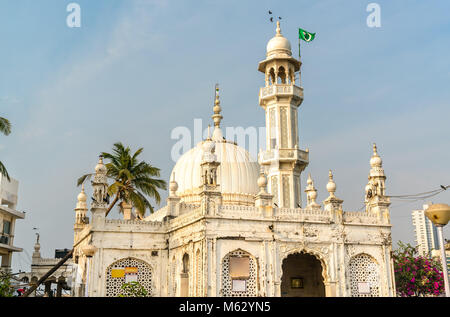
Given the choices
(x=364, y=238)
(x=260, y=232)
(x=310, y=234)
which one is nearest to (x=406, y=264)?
(x=364, y=238)

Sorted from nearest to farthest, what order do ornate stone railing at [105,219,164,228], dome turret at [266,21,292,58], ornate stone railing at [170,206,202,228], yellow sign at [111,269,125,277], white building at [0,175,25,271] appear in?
1. ornate stone railing at [170,206,202,228]
2. yellow sign at [111,269,125,277]
3. ornate stone railing at [105,219,164,228]
4. dome turret at [266,21,292,58]
5. white building at [0,175,25,271]

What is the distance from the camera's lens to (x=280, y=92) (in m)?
34.8

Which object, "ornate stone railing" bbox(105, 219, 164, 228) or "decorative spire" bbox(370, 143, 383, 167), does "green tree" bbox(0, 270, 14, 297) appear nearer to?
"ornate stone railing" bbox(105, 219, 164, 228)

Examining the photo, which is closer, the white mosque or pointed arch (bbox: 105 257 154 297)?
the white mosque

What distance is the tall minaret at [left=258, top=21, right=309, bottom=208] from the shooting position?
110 feet

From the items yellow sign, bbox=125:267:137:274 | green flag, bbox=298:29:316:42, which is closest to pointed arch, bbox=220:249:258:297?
yellow sign, bbox=125:267:137:274

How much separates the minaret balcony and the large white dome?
4.59 m

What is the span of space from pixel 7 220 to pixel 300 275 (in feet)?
95.8

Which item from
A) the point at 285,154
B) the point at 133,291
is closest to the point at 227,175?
the point at 285,154

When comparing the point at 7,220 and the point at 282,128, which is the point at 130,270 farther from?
the point at 7,220

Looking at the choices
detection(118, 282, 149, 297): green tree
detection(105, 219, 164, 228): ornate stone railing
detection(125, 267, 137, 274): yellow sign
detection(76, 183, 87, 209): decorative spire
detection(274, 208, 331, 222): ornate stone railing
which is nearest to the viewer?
detection(118, 282, 149, 297): green tree

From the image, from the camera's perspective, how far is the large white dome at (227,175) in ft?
110
